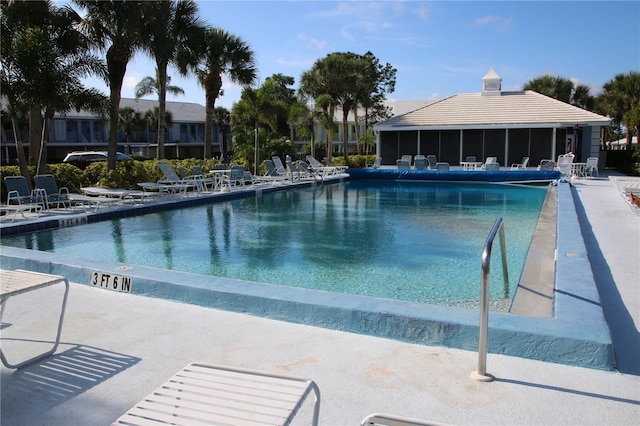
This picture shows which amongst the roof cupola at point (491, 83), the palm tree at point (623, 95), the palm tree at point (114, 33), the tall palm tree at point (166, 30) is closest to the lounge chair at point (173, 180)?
the palm tree at point (114, 33)

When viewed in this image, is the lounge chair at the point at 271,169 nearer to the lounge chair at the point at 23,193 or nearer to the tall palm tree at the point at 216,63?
the tall palm tree at the point at 216,63

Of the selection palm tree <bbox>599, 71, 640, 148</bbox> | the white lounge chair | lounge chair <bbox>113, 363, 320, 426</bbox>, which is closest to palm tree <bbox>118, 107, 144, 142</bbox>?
the white lounge chair

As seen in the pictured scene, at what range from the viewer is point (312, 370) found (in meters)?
3.38

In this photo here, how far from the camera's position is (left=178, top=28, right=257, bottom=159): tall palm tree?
21.6 meters

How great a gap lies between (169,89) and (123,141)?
229 inches

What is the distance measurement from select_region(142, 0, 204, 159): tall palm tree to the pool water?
6.65m

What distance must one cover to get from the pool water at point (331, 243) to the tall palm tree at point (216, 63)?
30.1 feet

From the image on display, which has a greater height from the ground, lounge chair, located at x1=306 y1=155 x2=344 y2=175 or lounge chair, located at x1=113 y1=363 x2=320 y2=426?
lounge chair, located at x1=306 y1=155 x2=344 y2=175

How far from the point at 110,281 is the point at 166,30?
1508 centimetres

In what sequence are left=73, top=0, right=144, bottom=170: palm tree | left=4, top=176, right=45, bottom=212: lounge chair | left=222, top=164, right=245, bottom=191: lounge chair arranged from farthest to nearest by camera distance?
left=222, top=164, right=245, bottom=191: lounge chair → left=73, top=0, right=144, bottom=170: palm tree → left=4, top=176, right=45, bottom=212: lounge chair

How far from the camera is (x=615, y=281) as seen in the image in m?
5.52

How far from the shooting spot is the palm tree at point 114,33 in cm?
1503

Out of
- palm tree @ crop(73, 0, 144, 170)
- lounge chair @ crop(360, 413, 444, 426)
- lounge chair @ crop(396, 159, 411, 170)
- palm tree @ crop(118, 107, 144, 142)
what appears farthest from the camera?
palm tree @ crop(118, 107, 144, 142)

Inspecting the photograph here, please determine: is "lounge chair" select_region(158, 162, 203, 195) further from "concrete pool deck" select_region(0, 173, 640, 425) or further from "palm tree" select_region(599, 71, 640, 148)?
"palm tree" select_region(599, 71, 640, 148)
